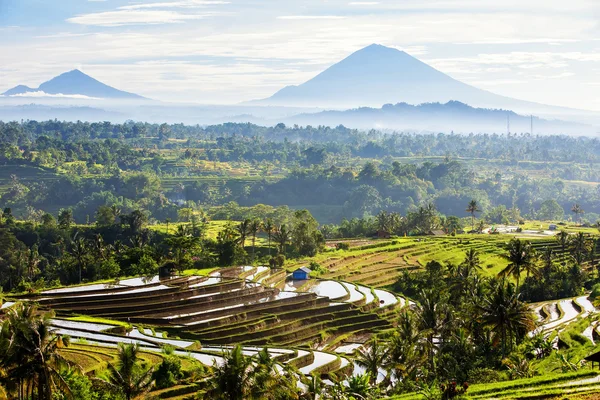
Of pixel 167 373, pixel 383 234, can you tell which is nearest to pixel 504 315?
pixel 167 373

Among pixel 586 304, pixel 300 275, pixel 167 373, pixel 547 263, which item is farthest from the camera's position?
pixel 547 263

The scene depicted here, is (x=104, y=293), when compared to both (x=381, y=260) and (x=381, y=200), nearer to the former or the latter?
(x=381, y=260)

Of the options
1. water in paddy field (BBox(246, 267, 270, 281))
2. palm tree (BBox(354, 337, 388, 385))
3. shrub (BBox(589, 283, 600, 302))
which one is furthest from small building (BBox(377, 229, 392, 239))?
palm tree (BBox(354, 337, 388, 385))

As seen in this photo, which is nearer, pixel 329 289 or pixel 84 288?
pixel 84 288

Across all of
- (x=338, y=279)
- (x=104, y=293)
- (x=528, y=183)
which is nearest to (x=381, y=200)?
(x=528, y=183)

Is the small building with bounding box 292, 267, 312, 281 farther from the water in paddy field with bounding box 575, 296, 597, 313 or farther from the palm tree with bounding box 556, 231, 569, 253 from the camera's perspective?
the palm tree with bounding box 556, 231, 569, 253

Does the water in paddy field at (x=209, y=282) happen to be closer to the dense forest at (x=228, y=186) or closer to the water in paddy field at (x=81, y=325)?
the water in paddy field at (x=81, y=325)

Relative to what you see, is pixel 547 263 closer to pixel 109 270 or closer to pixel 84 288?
pixel 109 270
